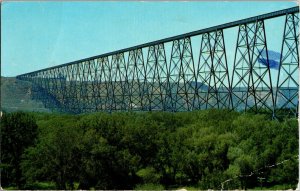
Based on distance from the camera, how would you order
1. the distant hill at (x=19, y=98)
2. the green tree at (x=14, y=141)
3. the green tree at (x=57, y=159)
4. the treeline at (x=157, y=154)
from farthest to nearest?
the distant hill at (x=19, y=98) → the green tree at (x=14, y=141) → the green tree at (x=57, y=159) → the treeline at (x=157, y=154)

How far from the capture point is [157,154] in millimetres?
23391

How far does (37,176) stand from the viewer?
22.8 m

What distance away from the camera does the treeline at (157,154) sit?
2067cm

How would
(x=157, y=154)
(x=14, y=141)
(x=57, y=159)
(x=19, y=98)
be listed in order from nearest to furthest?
1. (x=57, y=159)
2. (x=157, y=154)
3. (x=14, y=141)
4. (x=19, y=98)

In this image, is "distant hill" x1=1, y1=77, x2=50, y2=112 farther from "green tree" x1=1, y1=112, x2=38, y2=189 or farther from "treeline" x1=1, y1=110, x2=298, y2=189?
"treeline" x1=1, y1=110, x2=298, y2=189

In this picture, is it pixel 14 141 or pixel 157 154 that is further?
pixel 14 141

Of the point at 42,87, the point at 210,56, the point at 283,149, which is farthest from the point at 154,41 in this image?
the point at 42,87

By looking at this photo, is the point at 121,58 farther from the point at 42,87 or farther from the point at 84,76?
the point at 42,87

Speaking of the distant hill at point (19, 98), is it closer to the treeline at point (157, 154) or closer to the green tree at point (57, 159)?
the treeline at point (157, 154)

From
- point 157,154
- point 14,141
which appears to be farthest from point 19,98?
point 157,154

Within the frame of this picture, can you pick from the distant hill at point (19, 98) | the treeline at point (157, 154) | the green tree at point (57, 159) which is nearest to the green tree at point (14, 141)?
the treeline at point (157, 154)

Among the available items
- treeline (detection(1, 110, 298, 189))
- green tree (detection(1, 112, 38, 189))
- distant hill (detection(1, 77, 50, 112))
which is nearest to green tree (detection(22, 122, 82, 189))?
treeline (detection(1, 110, 298, 189))

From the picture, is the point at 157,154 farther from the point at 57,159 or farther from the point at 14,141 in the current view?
the point at 14,141

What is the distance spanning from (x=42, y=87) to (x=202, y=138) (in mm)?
50917
